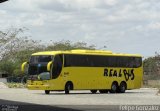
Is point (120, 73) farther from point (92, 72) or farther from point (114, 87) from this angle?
point (92, 72)

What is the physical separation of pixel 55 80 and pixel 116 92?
6.45 m

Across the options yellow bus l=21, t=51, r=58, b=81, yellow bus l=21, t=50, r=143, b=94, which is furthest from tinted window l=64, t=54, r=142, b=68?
yellow bus l=21, t=51, r=58, b=81

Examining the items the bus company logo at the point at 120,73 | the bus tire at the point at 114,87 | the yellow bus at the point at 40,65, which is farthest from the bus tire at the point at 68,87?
the bus tire at the point at 114,87

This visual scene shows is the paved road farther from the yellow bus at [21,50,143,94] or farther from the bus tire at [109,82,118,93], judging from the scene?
the bus tire at [109,82,118,93]

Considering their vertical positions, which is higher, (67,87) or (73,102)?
(67,87)

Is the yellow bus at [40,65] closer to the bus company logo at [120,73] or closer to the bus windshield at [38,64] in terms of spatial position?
the bus windshield at [38,64]

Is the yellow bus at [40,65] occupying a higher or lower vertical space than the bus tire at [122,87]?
higher

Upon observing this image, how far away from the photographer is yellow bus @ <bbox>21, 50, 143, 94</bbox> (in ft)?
124

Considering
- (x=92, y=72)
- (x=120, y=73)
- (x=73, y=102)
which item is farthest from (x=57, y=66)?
(x=73, y=102)

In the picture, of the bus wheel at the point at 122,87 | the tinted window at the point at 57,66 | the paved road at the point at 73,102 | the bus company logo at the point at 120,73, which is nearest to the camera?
the paved road at the point at 73,102

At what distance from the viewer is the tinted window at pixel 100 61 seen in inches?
1524

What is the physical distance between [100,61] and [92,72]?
3.61 feet

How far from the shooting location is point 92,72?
1591 inches

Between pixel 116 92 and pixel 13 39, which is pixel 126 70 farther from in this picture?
pixel 13 39
